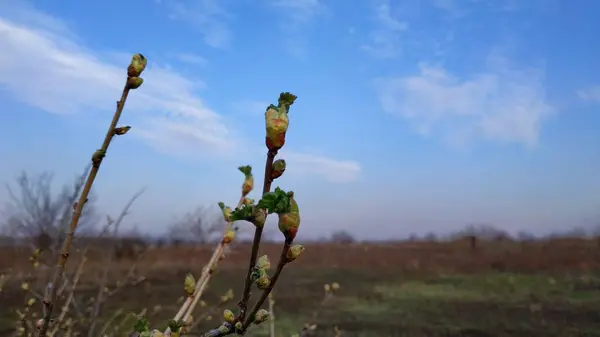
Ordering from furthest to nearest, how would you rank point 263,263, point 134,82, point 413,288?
point 413,288
point 134,82
point 263,263

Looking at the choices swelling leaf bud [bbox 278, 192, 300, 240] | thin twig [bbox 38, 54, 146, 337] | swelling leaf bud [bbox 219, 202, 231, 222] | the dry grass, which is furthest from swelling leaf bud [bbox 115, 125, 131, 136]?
the dry grass

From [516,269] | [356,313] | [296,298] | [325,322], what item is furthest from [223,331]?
[516,269]

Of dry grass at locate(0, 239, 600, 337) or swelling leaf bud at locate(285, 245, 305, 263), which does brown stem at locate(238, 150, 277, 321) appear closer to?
swelling leaf bud at locate(285, 245, 305, 263)

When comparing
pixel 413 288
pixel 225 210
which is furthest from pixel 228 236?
pixel 413 288

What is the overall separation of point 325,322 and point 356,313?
2.47ft

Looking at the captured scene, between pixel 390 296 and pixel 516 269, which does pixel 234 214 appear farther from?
pixel 516 269

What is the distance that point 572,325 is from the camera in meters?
5.91

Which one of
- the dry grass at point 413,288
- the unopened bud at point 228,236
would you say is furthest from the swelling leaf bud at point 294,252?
the dry grass at point 413,288

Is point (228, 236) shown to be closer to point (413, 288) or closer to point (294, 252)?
point (294, 252)

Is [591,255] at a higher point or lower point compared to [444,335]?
higher

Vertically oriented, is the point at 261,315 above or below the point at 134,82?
below

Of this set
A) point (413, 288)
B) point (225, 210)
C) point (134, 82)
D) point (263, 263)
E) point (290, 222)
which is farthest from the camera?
point (413, 288)

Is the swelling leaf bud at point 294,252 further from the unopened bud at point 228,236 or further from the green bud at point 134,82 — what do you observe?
the unopened bud at point 228,236

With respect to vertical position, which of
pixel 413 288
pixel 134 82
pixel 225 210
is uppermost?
pixel 134 82
